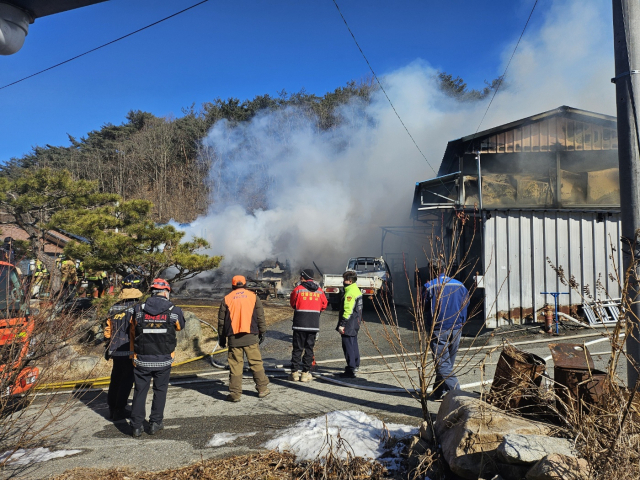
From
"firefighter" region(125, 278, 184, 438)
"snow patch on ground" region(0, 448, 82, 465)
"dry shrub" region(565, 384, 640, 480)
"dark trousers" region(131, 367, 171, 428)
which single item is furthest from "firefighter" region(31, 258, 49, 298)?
"dry shrub" region(565, 384, 640, 480)

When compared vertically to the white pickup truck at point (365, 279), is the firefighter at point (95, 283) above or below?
below

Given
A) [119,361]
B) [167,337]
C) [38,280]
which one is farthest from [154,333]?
[38,280]

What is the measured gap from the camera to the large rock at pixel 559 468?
Answer: 8.04 ft

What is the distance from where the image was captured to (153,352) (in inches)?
189

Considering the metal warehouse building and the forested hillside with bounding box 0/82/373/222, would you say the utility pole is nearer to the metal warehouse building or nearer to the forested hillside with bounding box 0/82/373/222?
the metal warehouse building

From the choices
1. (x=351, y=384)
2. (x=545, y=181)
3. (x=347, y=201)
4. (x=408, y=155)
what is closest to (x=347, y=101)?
(x=408, y=155)

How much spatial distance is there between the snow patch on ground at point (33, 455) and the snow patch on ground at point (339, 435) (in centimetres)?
193

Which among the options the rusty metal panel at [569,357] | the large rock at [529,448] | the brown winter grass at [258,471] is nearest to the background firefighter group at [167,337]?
the brown winter grass at [258,471]

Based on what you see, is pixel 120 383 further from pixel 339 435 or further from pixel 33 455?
pixel 339 435

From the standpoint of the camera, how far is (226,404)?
5.69 metres

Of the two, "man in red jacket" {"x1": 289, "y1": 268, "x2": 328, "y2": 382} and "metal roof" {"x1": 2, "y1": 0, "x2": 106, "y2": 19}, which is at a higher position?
"metal roof" {"x1": 2, "y1": 0, "x2": 106, "y2": 19}

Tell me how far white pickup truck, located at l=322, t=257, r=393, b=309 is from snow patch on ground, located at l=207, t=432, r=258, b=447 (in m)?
8.74

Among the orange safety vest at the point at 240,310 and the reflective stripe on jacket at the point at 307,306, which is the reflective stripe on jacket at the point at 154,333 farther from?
the reflective stripe on jacket at the point at 307,306

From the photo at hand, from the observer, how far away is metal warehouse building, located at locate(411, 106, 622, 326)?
11398mm
